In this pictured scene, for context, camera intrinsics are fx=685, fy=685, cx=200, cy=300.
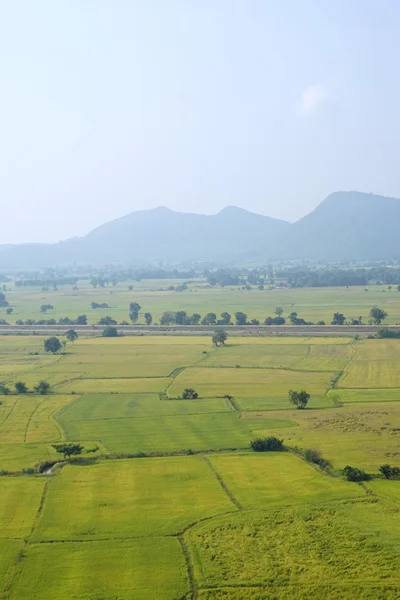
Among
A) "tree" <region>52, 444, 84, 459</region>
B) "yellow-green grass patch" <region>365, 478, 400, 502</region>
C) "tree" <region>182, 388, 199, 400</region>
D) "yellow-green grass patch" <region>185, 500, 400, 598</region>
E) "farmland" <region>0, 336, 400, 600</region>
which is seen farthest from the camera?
"tree" <region>182, 388, 199, 400</region>

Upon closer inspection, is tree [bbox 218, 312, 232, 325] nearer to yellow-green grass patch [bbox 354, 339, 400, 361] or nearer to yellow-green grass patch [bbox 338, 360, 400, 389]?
yellow-green grass patch [bbox 354, 339, 400, 361]

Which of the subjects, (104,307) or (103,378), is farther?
(104,307)

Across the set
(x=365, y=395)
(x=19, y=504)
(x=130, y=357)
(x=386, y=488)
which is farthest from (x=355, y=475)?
(x=130, y=357)

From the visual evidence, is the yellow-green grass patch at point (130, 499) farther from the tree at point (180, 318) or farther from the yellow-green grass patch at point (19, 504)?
the tree at point (180, 318)

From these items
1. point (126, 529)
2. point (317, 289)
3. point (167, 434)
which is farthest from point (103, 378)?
point (317, 289)

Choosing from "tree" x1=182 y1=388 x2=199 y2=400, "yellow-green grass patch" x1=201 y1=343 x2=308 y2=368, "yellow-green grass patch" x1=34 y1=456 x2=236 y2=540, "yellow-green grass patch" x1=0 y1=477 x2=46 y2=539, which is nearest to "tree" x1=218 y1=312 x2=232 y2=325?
"yellow-green grass patch" x1=201 y1=343 x2=308 y2=368

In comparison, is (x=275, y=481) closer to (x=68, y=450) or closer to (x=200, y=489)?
(x=200, y=489)

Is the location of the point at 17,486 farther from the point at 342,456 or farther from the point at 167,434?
the point at 342,456
